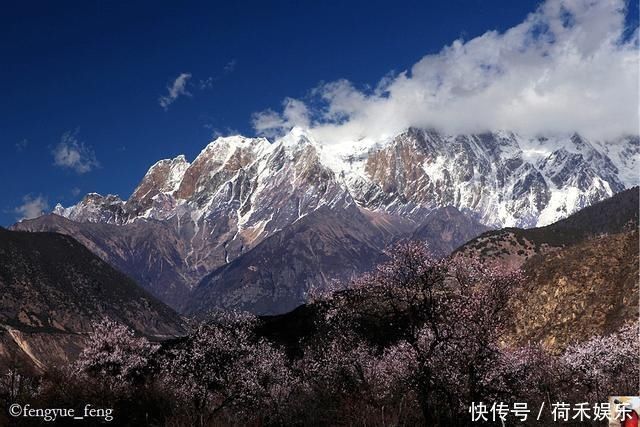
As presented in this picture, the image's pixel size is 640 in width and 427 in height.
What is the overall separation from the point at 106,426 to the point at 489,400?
1977 inches

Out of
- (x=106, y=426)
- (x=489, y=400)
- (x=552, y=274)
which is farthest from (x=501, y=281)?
(x=552, y=274)

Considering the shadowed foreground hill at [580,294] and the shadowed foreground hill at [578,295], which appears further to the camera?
the shadowed foreground hill at [580,294]

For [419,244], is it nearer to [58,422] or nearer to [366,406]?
[366,406]

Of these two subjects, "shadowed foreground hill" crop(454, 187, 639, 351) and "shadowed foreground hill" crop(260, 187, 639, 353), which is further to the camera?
"shadowed foreground hill" crop(454, 187, 639, 351)

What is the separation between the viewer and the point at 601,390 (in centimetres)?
6719

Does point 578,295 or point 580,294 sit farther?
point 578,295

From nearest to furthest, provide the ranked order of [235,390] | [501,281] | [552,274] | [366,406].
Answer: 1. [501,281]
2. [366,406]
3. [235,390]
4. [552,274]

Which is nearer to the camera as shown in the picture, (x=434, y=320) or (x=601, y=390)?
(x=434, y=320)

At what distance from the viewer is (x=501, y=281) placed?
4544 centimetres

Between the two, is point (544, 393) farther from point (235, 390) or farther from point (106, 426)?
point (106, 426)

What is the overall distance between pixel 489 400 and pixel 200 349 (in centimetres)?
3927

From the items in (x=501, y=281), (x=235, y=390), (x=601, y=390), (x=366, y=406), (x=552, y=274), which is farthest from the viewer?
(x=552, y=274)

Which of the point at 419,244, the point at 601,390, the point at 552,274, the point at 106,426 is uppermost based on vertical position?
the point at 552,274

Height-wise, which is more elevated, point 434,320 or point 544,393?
point 434,320
